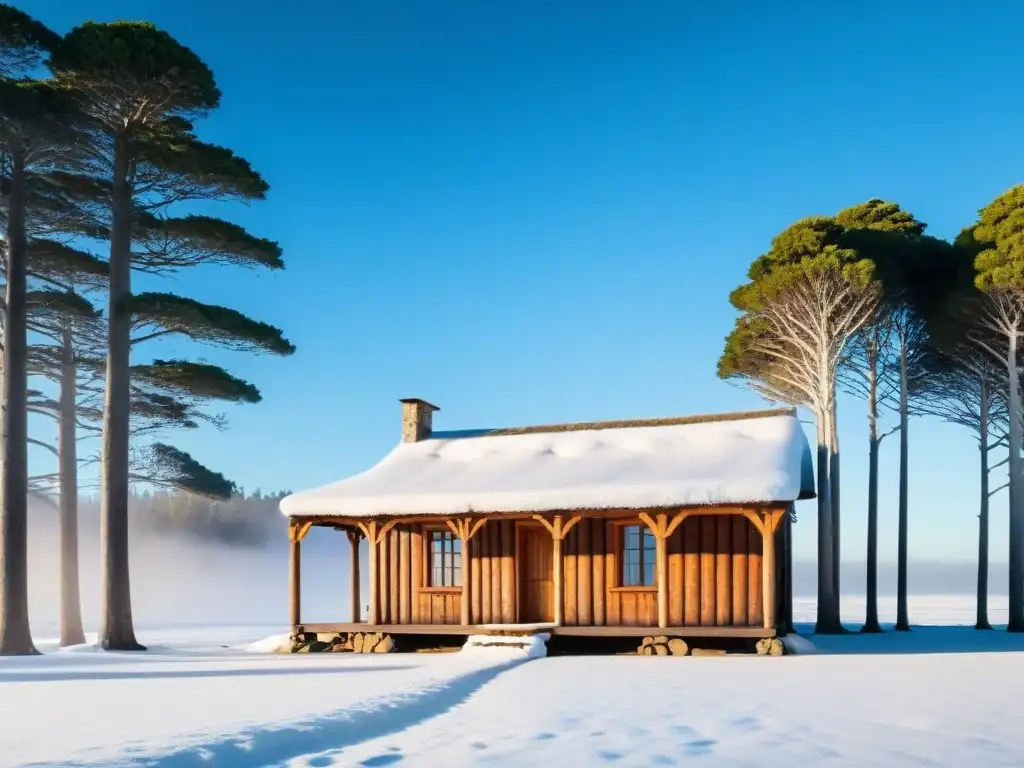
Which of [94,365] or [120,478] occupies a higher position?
[94,365]

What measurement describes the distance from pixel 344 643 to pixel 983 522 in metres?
18.9

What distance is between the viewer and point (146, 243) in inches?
906

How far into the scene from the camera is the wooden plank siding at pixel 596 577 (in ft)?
60.9

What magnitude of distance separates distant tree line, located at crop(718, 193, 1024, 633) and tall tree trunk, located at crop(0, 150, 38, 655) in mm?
18684

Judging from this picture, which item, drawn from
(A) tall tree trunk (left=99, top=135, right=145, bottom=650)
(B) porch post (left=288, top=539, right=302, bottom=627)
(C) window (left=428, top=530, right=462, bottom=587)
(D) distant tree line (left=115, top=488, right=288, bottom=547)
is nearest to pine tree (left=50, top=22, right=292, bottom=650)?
(A) tall tree trunk (left=99, top=135, right=145, bottom=650)

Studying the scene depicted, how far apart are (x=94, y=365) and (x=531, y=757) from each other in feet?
71.7

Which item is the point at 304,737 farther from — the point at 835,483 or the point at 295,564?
the point at 835,483

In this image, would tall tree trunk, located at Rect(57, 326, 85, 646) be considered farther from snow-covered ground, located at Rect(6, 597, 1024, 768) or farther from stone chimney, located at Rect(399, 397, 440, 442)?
snow-covered ground, located at Rect(6, 597, 1024, 768)

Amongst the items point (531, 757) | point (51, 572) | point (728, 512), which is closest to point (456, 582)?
point (728, 512)

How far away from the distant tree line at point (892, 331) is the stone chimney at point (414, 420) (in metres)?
10.3

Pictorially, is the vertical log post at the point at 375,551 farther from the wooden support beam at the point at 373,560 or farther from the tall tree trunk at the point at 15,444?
the tall tree trunk at the point at 15,444

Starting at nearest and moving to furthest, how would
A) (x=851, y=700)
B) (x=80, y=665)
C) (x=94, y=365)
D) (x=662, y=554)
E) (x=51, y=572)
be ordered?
(x=851, y=700) → (x=80, y=665) → (x=662, y=554) → (x=94, y=365) → (x=51, y=572)

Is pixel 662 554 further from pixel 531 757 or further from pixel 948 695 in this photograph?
pixel 531 757

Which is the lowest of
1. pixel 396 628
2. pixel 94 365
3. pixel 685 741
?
pixel 396 628
